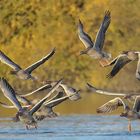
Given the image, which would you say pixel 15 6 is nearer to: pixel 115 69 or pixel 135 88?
pixel 135 88

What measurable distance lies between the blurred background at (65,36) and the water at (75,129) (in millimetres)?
12220

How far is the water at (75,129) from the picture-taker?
1152 inches

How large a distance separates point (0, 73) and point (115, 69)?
66.9 feet

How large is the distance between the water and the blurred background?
12.2m

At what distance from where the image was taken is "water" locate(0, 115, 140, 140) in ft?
96.0

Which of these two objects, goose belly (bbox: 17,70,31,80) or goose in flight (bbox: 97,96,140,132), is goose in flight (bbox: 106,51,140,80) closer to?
goose in flight (bbox: 97,96,140,132)

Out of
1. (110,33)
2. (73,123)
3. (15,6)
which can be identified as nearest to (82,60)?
(110,33)

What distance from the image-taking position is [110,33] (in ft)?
164

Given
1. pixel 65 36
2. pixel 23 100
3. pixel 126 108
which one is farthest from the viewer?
pixel 65 36

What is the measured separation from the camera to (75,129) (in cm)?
3092

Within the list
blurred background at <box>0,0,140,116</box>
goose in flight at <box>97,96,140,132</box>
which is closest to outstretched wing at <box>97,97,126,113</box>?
goose in flight at <box>97,96,140,132</box>

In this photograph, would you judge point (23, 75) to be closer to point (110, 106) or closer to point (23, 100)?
point (23, 100)

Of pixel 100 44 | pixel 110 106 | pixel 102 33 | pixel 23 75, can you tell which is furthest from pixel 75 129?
pixel 102 33

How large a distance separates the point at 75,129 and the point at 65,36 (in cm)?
2027
